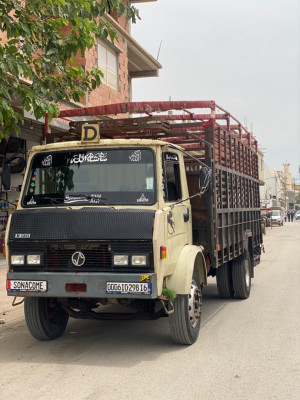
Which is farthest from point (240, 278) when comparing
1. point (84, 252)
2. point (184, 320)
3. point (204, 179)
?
point (84, 252)

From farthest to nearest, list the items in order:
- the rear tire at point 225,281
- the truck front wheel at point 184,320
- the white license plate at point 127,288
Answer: the rear tire at point 225,281 → the truck front wheel at point 184,320 → the white license plate at point 127,288

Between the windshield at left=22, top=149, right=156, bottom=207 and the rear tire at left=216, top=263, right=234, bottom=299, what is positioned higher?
the windshield at left=22, top=149, right=156, bottom=207

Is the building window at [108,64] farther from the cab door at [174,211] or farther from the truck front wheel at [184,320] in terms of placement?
the truck front wheel at [184,320]

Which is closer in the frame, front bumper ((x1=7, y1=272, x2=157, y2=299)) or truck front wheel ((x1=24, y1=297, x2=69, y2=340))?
front bumper ((x1=7, y1=272, x2=157, y2=299))

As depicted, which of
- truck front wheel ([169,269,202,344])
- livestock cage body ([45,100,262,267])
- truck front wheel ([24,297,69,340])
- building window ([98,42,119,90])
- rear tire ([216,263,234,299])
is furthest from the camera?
building window ([98,42,119,90])

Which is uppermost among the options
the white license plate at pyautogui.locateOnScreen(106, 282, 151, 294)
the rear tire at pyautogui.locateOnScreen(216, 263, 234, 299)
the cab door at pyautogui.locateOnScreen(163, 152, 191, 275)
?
the cab door at pyautogui.locateOnScreen(163, 152, 191, 275)

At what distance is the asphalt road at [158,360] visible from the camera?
4.38 m

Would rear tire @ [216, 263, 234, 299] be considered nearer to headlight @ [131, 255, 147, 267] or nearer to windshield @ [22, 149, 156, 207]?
windshield @ [22, 149, 156, 207]

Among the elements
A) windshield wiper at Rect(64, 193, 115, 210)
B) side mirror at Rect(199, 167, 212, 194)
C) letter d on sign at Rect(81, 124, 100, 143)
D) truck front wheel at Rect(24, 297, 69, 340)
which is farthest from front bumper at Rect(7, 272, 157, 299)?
letter d on sign at Rect(81, 124, 100, 143)

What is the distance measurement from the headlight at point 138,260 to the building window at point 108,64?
45.3 ft

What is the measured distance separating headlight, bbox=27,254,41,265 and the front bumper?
111 mm

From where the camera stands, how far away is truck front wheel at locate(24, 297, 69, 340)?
6098 mm

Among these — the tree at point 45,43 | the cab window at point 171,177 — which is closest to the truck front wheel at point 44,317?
the cab window at point 171,177

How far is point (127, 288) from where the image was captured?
5133 mm
